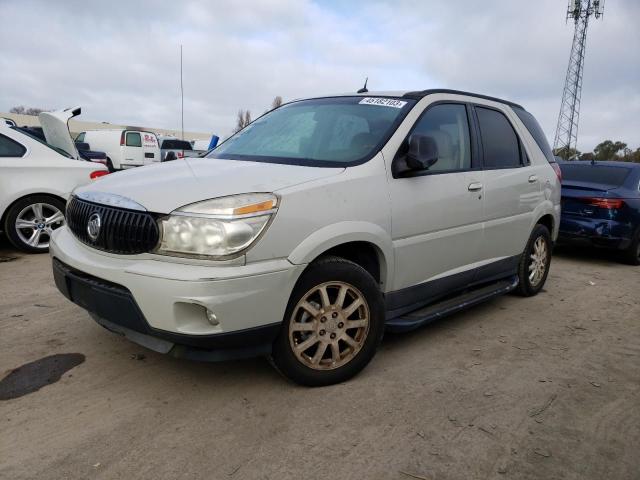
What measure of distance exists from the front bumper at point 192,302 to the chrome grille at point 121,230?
53 mm

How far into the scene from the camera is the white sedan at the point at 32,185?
6.06 m

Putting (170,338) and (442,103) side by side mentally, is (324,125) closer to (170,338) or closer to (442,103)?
(442,103)

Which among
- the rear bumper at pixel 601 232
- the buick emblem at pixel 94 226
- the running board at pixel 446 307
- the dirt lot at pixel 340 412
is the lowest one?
the dirt lot at pixel 340 412

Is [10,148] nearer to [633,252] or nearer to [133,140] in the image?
[633,252]

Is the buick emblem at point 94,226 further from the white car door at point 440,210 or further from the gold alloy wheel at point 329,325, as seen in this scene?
the white car door at point 440,210

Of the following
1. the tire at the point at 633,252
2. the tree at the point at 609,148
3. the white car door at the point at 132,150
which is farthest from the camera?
the tree at the point at 609,148

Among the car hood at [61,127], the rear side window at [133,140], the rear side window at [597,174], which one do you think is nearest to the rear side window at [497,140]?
the rear side window at [597,174]

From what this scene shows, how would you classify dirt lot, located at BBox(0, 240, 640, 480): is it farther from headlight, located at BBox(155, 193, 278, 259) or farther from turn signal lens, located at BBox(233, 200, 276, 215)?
turn signal lens, located at BBox(233, 200, 276, 215)

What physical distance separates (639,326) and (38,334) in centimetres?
473

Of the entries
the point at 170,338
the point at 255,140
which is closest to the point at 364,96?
the point at 255,140

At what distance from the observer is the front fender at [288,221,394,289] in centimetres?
273

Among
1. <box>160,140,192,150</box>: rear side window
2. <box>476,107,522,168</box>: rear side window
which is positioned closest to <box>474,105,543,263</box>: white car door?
<box>476,107,522,168</box>: rear side window

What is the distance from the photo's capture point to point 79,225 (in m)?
3.03

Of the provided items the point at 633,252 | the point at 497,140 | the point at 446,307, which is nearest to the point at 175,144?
the point at 633,252
